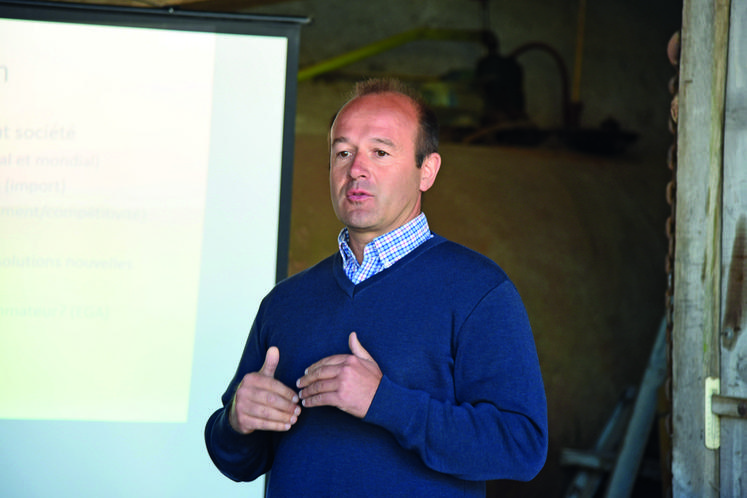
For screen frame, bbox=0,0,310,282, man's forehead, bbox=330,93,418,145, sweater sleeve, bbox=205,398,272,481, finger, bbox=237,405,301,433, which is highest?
screen frame, bbox=0,0,310,282

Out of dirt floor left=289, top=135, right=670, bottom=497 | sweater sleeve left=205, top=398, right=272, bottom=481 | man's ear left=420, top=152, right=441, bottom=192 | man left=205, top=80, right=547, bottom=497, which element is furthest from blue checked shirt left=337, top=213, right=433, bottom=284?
dirt floor left=289, top=135, right=670, bottom=497

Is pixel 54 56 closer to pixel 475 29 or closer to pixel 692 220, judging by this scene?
pixel 692 220

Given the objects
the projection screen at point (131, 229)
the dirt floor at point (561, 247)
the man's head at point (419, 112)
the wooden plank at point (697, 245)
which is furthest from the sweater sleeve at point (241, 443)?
the dirt floor at point (561, 247)

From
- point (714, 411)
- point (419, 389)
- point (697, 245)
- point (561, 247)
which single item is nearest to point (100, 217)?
point (419, 389)

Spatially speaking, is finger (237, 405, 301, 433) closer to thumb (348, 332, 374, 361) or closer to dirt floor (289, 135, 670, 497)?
thumb (348, 332, 374, 361)

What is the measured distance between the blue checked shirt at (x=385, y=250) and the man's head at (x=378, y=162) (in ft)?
0.10

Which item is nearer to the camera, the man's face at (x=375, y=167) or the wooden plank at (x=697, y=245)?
the man's face at (x=375, y=167)

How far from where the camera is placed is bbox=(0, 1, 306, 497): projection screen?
88.2 inches

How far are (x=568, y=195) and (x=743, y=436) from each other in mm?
2747

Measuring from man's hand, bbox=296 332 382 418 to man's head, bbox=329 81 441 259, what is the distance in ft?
1.07

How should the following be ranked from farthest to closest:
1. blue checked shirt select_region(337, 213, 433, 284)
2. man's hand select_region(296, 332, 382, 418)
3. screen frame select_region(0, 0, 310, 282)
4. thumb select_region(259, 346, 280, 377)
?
screen frame select_region(0, 0, 310, 282) < blue checked shirt select_region(337, 213, 433, 284) < thumb select_region(259, 346, 280, 377) < man's hand select_region(296, 332, 382, 418)

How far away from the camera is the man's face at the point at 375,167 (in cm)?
135

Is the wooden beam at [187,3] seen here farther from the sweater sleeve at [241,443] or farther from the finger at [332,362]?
the finger at [332,362]

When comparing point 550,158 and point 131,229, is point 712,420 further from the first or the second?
point 550,158
